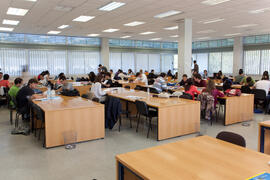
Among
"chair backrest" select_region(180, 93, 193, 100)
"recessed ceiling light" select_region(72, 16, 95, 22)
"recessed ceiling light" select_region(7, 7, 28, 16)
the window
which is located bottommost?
"chair backrest" select_region(180, 93, 193, 100)

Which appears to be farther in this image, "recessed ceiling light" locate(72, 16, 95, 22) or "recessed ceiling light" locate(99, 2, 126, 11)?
"recessed ceiling light" locate(72, 16, 95, 22)

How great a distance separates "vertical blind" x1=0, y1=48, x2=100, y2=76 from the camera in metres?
12.9

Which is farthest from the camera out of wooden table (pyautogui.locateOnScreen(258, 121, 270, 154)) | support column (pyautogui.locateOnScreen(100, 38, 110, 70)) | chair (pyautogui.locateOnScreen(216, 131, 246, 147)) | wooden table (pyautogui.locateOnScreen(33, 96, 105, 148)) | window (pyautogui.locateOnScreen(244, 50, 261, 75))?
support column (pyautogui.locateOnScreen(100, 38, 110, 70))

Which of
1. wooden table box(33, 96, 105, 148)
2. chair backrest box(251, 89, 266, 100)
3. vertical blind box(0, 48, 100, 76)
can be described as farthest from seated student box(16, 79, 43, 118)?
vertical blind box(0, 48, 100, 76)

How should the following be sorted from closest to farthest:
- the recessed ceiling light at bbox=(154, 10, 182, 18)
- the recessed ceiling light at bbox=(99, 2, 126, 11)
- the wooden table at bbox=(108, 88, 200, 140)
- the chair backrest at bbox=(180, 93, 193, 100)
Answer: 1. the wooden table at bbox=(108, 88, 200, 140)
2. the chair backrest at bbox=(180, 93, 193, 100)
3. the recessed ceiling light at bbox=(99, 2, 126, 11)
4. the recessed ceiling light at bbox=(154, 10, 182, 18)

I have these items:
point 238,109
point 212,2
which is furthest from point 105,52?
point 238,109

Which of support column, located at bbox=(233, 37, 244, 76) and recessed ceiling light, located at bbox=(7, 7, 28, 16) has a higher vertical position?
recessed ceiling light, located at bbox=(7, 7, 28, 16)

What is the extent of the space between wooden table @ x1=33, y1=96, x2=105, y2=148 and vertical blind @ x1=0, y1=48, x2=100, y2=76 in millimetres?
9914

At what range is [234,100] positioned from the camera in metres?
5.60

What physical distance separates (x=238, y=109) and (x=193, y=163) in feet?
14.6

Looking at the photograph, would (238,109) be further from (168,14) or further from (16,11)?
(16,11)

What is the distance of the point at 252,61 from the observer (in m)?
14.7

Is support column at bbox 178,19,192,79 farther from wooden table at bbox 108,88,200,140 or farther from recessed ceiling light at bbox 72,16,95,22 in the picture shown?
wooden table at bbox 108,88,200,140

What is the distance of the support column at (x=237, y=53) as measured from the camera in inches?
582
